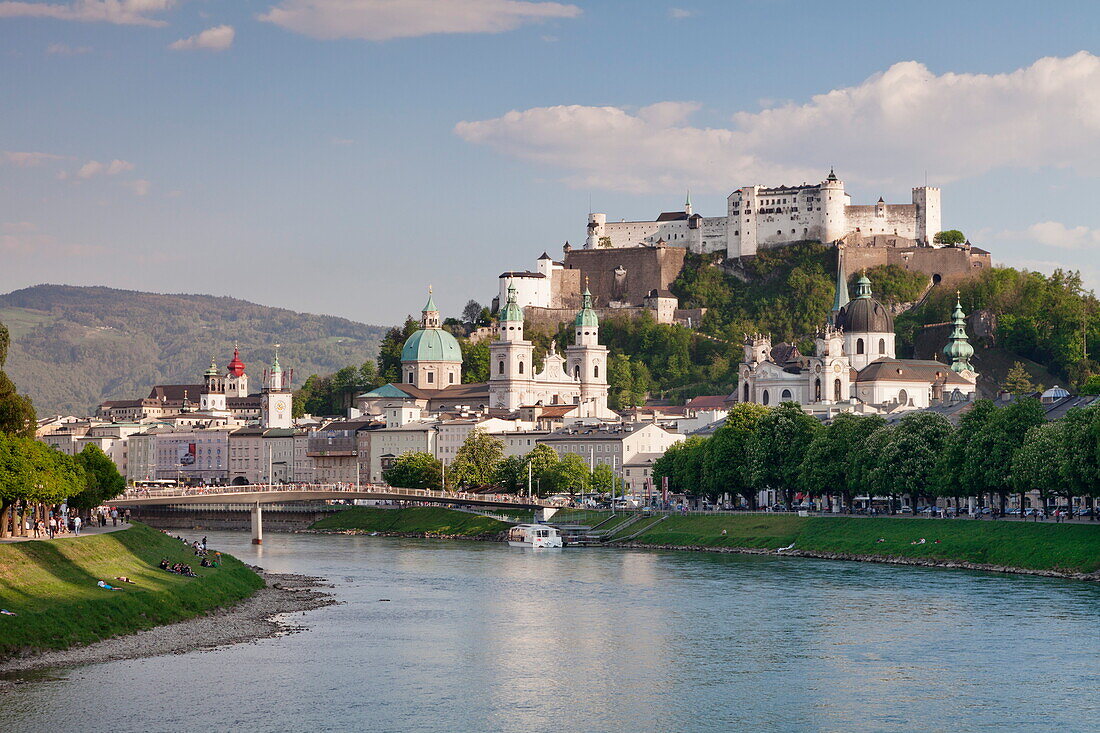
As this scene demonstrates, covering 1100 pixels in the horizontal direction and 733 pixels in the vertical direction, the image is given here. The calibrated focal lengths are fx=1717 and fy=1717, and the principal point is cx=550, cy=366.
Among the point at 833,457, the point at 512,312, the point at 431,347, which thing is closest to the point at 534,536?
the point at 833,457

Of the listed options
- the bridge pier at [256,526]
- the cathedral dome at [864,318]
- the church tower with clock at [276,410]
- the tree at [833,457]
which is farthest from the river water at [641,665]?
the church tower with clock at [276,410]

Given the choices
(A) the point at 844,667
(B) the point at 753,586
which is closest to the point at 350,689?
(A) the point at 844,667

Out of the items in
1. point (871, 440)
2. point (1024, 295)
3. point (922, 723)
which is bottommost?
point (922, 723)

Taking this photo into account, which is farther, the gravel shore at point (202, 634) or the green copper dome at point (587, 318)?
the green copper dome at point (587, 318)

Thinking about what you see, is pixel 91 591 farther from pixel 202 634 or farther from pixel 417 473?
pixel 417 473

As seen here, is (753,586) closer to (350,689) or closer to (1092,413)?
(1092,413)

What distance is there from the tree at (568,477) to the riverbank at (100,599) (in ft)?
185

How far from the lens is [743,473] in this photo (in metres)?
96.1

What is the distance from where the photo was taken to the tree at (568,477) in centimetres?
11862

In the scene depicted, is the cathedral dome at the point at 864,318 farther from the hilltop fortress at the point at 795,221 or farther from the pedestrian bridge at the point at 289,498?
the pedestrian bridge at the point at 289,498

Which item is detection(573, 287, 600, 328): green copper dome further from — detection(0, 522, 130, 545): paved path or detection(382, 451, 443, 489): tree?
detection(0, 522, 130, 545): paved path

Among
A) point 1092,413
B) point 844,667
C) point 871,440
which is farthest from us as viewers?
point 871,440

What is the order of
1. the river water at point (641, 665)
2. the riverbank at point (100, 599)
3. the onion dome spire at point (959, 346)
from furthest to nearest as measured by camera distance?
the onion dome spire at point (959, 346) → the riverbank at point (100, 599) → the river water at point (641, 665)

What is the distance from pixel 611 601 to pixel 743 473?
3640 centimetres
